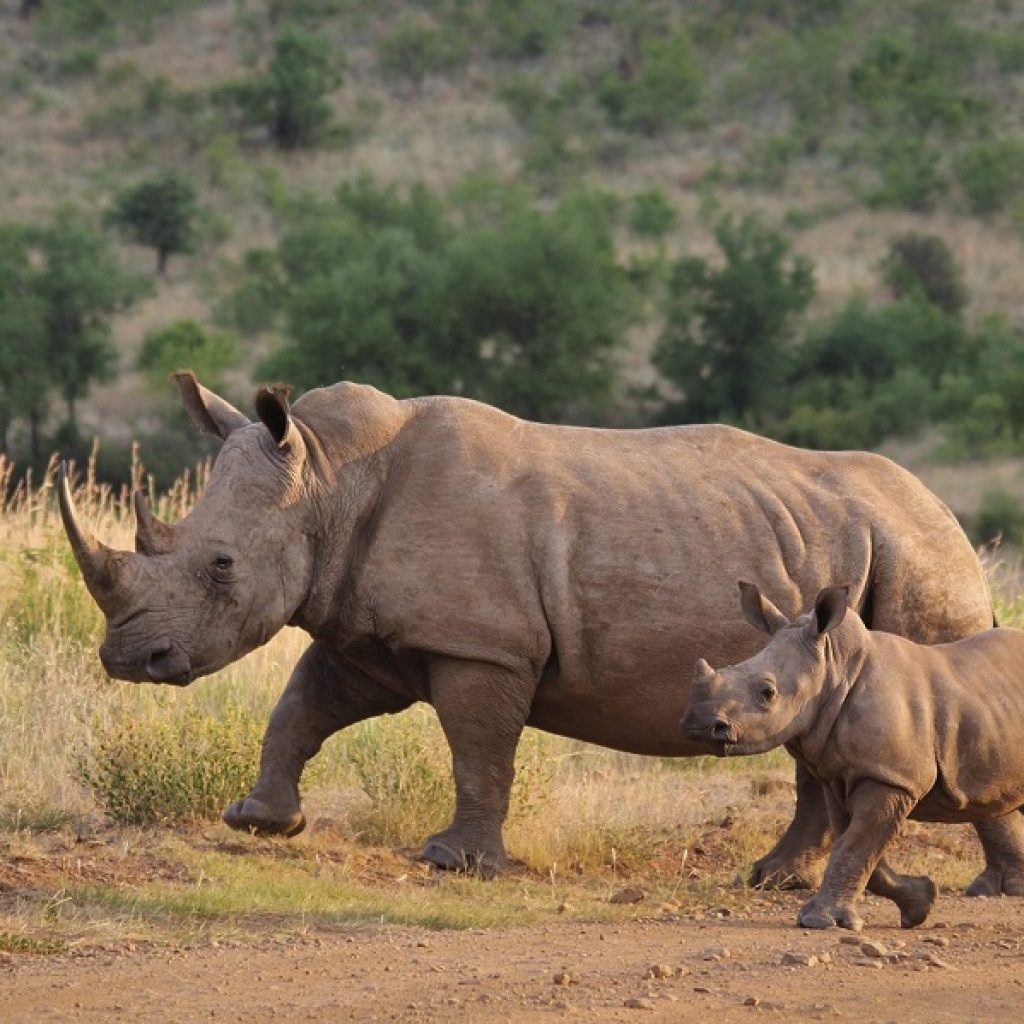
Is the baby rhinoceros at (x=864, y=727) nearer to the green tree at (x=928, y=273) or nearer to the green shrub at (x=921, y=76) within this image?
the green tree at (x=928, y=273)

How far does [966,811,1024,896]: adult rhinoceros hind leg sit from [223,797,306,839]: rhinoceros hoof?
2534 mm

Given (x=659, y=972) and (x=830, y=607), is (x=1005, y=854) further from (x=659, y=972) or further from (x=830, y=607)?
(x=659, y=972)

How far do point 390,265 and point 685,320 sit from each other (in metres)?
5.49

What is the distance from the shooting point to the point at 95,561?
806 centimetres

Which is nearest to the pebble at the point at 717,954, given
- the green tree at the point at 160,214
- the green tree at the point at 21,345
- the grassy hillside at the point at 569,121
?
the green tree at the point at 21,345

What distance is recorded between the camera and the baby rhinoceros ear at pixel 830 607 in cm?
754

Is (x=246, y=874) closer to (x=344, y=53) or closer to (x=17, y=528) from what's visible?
(x=17, y=528)

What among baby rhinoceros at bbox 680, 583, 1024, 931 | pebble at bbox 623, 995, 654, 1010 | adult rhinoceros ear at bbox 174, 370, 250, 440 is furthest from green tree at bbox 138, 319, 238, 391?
pebble at bbox 623, 995, 654, 1010

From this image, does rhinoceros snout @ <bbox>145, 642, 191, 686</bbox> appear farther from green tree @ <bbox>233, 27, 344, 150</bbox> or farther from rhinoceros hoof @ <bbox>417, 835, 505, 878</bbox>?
green tree @ <bbox>233, 27, 344, 150</bbox>

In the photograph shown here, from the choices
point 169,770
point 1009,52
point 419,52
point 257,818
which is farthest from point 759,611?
point 419,52

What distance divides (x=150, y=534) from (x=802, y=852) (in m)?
2.73

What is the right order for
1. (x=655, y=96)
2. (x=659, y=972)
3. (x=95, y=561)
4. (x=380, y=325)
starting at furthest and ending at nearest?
Answer: 1. (x=655, y=96)
2. (x=380, y=325)
3. (x=95, y=561)
4. (x=659, y=972)

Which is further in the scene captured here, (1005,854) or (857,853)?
(1005,854)

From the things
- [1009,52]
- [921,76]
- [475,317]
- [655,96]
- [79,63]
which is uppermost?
[1009,52]
